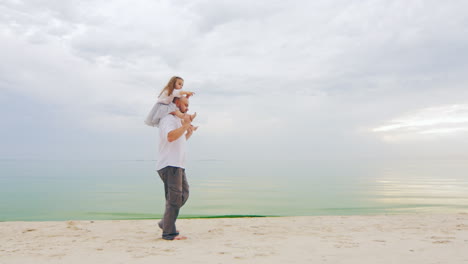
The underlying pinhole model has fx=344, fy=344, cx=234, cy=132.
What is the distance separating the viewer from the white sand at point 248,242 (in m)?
3.71

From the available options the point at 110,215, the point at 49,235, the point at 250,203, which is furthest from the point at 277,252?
the point at 250,203

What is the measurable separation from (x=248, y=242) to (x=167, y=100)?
223cm

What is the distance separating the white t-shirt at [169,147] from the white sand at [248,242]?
108 centimetres

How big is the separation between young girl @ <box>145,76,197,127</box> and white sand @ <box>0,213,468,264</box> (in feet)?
5.72

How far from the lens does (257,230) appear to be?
223 inches

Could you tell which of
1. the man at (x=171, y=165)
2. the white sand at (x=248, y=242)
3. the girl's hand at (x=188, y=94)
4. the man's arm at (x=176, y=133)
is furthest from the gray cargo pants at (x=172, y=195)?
the girl's hand at (x=188, y=94)

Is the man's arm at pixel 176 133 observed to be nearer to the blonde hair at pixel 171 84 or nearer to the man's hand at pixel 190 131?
the man's hand at pixel 190 131

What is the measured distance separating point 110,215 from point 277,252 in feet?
30.0

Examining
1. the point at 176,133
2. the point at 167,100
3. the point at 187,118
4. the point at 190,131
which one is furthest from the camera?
the point at 190,131

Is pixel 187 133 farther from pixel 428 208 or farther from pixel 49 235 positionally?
pixel 428 208

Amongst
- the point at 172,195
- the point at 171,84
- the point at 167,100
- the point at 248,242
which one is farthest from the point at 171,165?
the point at 248,242

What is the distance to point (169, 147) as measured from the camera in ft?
15.5

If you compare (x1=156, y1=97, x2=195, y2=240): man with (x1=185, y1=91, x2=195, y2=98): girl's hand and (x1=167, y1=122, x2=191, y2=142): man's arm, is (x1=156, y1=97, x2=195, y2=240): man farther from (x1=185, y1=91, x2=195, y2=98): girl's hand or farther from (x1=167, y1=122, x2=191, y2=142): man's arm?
(x1=185, y1=91, x2=195, y2=98): girl's hand

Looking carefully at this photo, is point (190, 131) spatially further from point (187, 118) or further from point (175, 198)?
point (175, 198)
